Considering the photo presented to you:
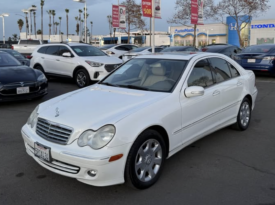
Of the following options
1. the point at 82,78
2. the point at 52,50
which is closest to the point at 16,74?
the point at 82,78

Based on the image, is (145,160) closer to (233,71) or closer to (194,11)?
(233,71)

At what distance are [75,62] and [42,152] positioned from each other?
7.96m

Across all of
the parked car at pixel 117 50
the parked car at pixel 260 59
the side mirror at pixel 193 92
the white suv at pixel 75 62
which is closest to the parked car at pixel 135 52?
the parked car at pixel 117 50

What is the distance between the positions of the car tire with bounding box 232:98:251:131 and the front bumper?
2953 mm

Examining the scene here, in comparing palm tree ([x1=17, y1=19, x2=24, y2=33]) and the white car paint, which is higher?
palm tree ([x1=17, y1=19, x2=24, y2=33])

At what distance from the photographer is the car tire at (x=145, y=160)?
10.3 ft

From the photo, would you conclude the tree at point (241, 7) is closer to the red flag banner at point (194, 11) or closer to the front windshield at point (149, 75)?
the red flag banner at point (194, 11)

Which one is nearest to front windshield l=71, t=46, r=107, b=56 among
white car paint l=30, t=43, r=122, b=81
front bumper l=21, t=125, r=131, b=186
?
white car paint l=30, t=43, r=122, b=81

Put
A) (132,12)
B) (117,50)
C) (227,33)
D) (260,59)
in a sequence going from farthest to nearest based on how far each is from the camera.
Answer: (227,33) < (132,12) < (117,50) < (260,59)

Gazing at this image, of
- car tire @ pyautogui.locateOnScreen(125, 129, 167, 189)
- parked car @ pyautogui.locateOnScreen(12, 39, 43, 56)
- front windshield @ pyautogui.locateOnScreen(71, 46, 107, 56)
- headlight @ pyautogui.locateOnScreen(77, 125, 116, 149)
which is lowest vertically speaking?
car tire @ pyautogui.locateOnScreen(125, 129, 167, 189)

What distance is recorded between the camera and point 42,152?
322 cm

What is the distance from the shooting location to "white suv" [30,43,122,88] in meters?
10.5

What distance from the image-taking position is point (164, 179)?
11.8 feet

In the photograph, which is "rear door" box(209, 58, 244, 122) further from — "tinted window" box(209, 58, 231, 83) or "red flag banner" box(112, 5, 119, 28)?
"red flag banner" box(112, 5, 119, 28)
